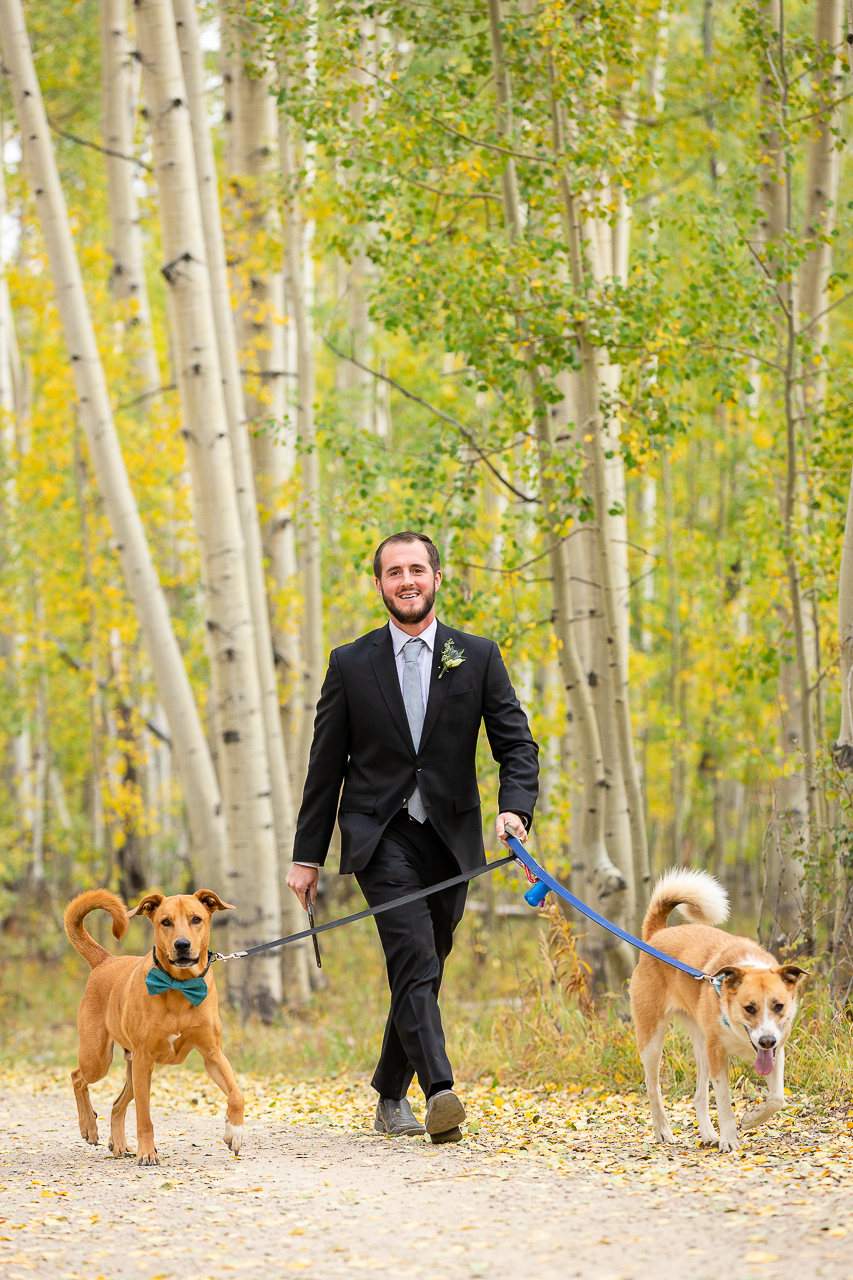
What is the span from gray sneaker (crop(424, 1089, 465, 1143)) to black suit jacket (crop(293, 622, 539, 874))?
35.1 inches

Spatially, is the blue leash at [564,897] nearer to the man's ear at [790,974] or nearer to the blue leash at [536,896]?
the blue leash at [536,896]

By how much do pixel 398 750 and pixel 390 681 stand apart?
0.95 feet

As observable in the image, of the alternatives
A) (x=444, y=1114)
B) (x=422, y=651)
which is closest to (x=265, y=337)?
(x=422, y=651)

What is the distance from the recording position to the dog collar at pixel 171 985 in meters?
4.86

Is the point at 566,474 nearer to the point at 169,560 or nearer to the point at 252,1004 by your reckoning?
the point at 252,1004

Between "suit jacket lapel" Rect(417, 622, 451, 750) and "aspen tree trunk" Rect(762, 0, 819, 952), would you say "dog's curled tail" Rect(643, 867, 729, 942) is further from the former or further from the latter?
"aspen tree trunk" Rect(762, 0, 819, 952)

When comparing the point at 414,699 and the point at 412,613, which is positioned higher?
the point at 412,613

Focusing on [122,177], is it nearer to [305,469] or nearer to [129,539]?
[305,469]

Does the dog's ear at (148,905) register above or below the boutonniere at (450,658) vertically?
below

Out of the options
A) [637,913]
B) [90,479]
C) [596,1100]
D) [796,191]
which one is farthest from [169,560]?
[596,1100]

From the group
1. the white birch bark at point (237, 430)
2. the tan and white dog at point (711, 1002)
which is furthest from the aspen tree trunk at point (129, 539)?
the tan and white dog at point (711, 1002)

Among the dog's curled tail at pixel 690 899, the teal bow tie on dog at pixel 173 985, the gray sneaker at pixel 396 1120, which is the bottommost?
the gray sneaker at pixel 396 1120

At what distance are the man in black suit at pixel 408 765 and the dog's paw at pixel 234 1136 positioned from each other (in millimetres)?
657

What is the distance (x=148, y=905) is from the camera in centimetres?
513
